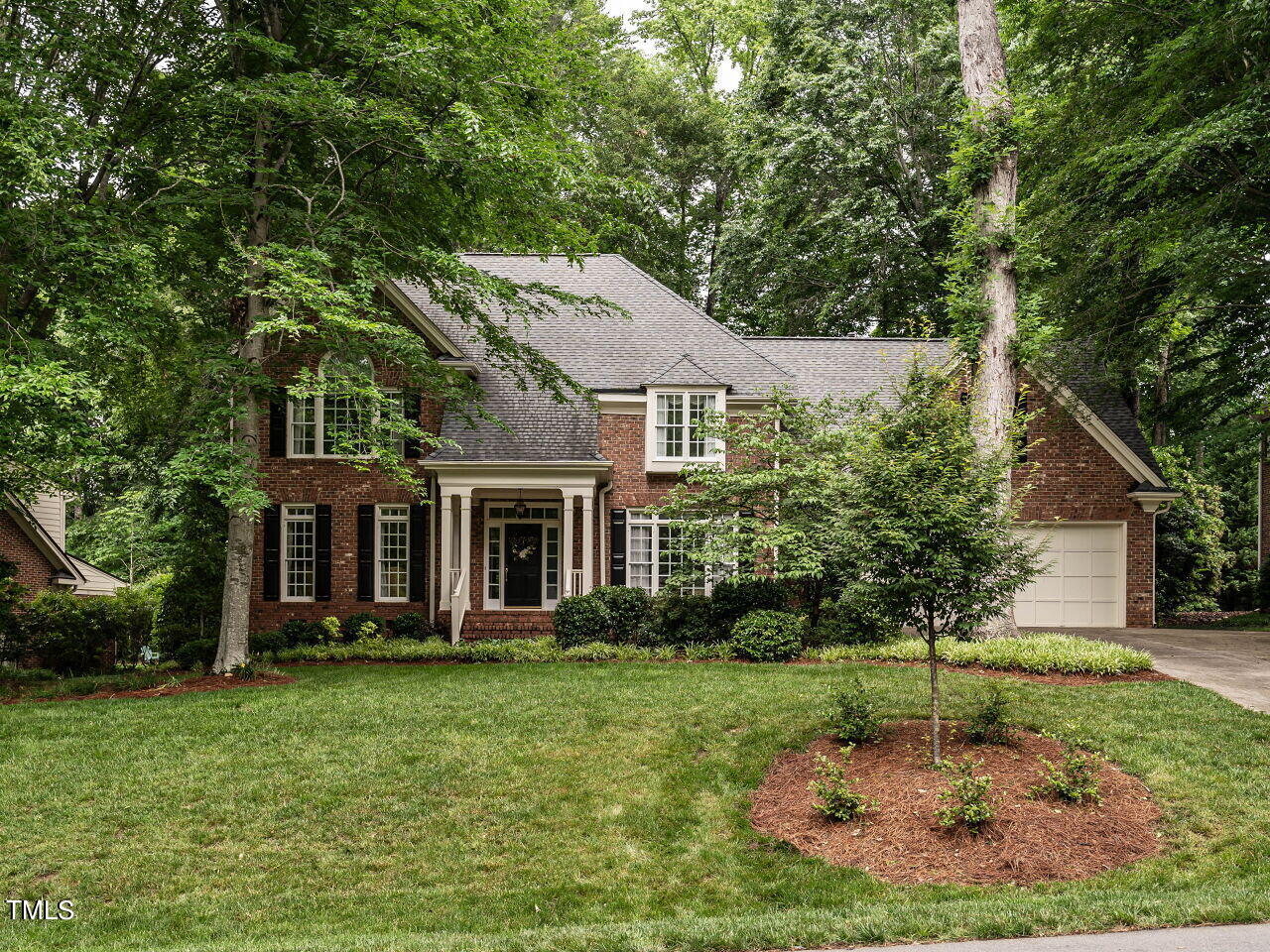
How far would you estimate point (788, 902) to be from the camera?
222 inches

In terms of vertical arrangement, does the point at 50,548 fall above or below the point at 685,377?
below

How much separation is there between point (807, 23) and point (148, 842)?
78.7ft

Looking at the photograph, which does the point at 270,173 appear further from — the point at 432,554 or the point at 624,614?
the point at 624,614

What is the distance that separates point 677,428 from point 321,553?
7964 millimetres

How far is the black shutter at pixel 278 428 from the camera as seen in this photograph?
1680cm

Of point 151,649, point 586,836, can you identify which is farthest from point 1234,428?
point 151,649

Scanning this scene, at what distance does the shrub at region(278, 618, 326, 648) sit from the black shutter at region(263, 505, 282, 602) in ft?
4.44

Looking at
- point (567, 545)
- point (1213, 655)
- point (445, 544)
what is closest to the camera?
point (1213, 655)

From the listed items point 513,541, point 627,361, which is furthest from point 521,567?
point 627,361

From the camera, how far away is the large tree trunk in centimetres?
1278

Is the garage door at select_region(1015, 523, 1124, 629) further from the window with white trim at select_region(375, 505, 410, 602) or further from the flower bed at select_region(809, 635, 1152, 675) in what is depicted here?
the window with white trim at select_region(375, 505, 410, 602)

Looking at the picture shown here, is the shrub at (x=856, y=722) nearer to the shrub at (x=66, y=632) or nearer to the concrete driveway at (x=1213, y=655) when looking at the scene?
the concrete driveway at (x=1213, y=655)

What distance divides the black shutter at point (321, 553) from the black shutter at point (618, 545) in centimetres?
599

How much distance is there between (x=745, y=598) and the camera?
13.7 m
